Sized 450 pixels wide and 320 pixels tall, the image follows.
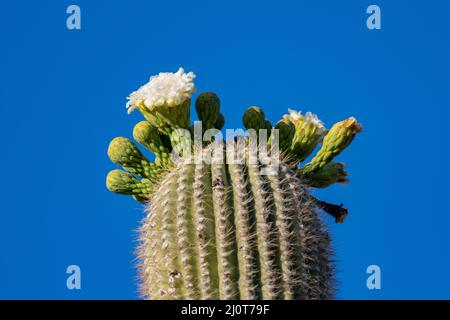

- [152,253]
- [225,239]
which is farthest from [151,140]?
[225,239]

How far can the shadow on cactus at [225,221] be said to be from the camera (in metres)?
5.22

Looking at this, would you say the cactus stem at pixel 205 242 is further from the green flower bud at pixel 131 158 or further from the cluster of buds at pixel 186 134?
the green flower bud at pixel 131 158

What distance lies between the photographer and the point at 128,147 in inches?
247

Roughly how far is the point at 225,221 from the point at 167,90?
117 centimetres


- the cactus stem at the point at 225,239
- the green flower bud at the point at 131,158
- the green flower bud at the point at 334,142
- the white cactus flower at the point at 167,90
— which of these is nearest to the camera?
the cactus stem at the point at 225,239

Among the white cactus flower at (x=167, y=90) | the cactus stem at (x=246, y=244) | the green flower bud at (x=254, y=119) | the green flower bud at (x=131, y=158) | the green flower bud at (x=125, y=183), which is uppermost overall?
the white cactus flower at (x=167, y=90)

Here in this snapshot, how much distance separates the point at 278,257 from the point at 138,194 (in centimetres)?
153

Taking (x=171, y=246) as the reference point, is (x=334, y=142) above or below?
above

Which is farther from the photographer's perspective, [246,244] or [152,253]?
[152,253]

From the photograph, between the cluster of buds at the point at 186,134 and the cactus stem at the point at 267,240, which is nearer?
the cactus stem at the point at 267,240

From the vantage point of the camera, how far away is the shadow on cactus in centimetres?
522

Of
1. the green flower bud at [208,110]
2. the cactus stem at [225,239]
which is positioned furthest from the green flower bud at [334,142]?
the cactus stem at [225,239]

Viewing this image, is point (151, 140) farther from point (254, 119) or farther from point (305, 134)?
point (305, 134)

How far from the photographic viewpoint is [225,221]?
5230mm
